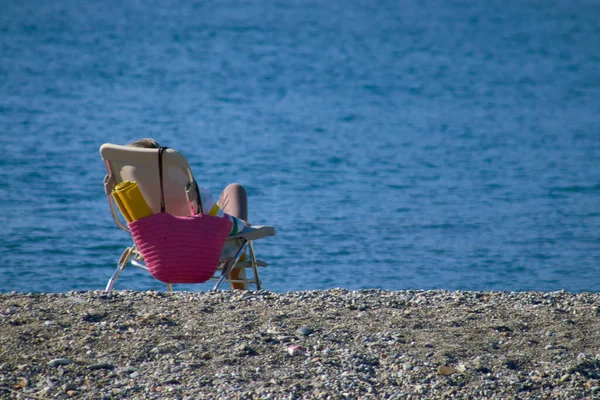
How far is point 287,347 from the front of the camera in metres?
4.36

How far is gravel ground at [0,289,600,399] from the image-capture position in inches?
155

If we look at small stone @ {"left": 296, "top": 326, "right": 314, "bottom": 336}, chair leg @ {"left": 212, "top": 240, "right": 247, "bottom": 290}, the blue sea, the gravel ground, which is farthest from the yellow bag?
the blue sea

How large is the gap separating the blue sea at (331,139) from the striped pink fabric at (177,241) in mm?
2489

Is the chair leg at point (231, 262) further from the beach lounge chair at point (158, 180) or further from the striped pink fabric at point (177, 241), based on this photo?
the striped pink fabric at point (177, 241)

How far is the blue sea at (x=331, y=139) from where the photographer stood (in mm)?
9203

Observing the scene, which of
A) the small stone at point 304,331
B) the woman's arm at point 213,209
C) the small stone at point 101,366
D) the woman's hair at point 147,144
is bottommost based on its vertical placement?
the small stone at point 304,331

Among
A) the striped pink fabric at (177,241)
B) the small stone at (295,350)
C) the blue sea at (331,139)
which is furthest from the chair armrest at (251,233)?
the blue sea at (331,139)

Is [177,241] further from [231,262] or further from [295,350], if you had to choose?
[295,350]

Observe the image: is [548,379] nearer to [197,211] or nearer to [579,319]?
[579,319]

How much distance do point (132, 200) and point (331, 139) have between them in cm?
1157

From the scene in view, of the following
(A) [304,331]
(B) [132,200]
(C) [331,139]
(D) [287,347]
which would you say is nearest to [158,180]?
(B) [132,200]

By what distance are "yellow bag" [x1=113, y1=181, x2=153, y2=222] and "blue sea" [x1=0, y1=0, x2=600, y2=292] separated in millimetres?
2560

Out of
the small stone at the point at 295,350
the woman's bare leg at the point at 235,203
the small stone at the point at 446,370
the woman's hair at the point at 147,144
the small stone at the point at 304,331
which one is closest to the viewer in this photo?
A: the small stone at the point at 446,370

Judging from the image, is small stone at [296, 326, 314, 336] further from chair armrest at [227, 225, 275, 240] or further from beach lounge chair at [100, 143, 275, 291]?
chair armrest at [227, 225, 275, 240]
